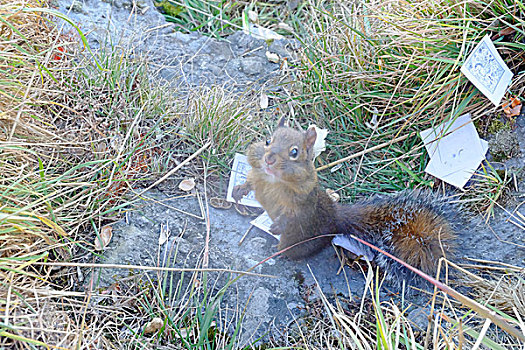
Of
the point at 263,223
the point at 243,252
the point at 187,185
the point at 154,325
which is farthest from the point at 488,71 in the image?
the point at 154,325

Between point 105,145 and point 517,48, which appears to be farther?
point 517,48

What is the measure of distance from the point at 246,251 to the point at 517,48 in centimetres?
215

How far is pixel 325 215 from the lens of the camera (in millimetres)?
2701

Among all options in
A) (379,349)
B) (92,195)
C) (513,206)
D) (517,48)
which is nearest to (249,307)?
(379,349)

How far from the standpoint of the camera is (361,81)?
3295 mm

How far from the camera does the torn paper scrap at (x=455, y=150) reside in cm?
310

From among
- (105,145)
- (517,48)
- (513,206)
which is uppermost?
(517,48)

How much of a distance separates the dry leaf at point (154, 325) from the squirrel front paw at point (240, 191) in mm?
1000

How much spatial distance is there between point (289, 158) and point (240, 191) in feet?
1.80

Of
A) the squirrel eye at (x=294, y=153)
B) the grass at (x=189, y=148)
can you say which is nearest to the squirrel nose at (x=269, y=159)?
the squirrel eye at (x=294, y=153)

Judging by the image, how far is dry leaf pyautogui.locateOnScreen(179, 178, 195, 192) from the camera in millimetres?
2977

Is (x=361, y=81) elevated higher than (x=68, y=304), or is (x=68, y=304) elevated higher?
(x=361, y=81)

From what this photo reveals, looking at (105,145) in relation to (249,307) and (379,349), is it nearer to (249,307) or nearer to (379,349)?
(249,307)

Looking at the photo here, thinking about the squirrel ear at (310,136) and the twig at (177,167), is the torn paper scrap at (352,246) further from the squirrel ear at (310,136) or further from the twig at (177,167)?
the twig at (177,167)
